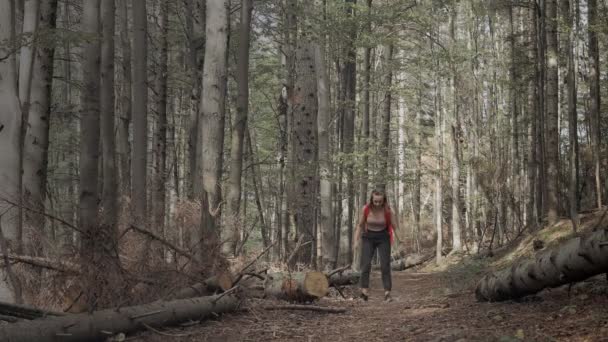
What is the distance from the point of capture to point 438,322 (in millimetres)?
6297

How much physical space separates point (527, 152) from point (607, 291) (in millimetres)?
20987

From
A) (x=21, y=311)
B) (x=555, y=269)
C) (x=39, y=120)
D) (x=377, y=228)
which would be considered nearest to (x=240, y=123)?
(x=377, y=228)

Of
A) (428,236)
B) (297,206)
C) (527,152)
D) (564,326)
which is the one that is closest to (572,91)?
(297,206)

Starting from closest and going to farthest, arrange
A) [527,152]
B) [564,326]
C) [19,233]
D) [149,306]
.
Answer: [564,326], [149,306], [19,233], [527,152]

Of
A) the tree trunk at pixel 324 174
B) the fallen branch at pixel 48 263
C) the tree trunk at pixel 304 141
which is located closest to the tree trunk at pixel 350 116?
the tree trunk at pixel 324 174

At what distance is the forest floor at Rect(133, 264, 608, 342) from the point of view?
192 inches

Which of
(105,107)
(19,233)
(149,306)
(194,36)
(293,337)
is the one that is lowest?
(293,337)

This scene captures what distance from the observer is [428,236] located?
35.5 meters

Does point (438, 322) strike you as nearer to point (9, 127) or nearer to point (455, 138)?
point (9, 127)

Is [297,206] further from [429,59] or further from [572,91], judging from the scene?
[429,59]

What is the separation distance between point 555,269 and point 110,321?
4.45 metres

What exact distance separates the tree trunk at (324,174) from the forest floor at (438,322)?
551cm

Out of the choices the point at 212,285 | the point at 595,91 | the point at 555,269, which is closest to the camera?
the point at 555,269

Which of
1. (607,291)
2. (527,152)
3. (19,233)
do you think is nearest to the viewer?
(607,291)
